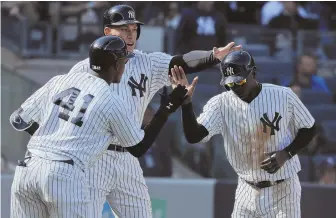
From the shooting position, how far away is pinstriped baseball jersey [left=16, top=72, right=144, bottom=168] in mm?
5004

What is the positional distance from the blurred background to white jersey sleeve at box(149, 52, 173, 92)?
1844mm

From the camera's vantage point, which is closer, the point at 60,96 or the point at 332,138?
the point at 60,96

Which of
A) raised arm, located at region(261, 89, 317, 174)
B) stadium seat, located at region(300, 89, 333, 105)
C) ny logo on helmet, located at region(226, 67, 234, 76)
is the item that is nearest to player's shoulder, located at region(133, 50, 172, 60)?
ny logo on helmet, located at region(226, 67, 234, 76)

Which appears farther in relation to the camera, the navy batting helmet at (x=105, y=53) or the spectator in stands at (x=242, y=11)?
the spectator in stands at (x=242, y=11)

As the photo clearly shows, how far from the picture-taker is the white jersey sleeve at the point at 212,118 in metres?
6.23

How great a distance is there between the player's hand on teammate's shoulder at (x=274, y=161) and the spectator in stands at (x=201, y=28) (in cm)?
406

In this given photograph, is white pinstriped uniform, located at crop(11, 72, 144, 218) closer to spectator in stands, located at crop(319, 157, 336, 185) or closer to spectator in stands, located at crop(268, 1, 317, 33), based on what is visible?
spectator in stands, located at crop(319, 157, 336, 185)

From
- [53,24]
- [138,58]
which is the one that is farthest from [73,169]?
[53,24]

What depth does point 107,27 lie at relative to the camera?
6379mm

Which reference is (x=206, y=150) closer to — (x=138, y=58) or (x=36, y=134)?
(x=138, y=58)

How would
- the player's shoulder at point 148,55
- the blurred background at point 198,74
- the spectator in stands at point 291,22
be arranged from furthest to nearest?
the spectator in stands at point 291,22 < the blurred background at point 198,74 < the player's shoulder at point 148,55

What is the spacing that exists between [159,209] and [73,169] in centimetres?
308

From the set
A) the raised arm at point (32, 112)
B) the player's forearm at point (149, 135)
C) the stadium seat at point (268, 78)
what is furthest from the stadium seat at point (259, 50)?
the raised arm at point (32, 112)

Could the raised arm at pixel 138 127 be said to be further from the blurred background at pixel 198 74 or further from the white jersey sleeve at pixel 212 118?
the blurred background at pixel 198 74
